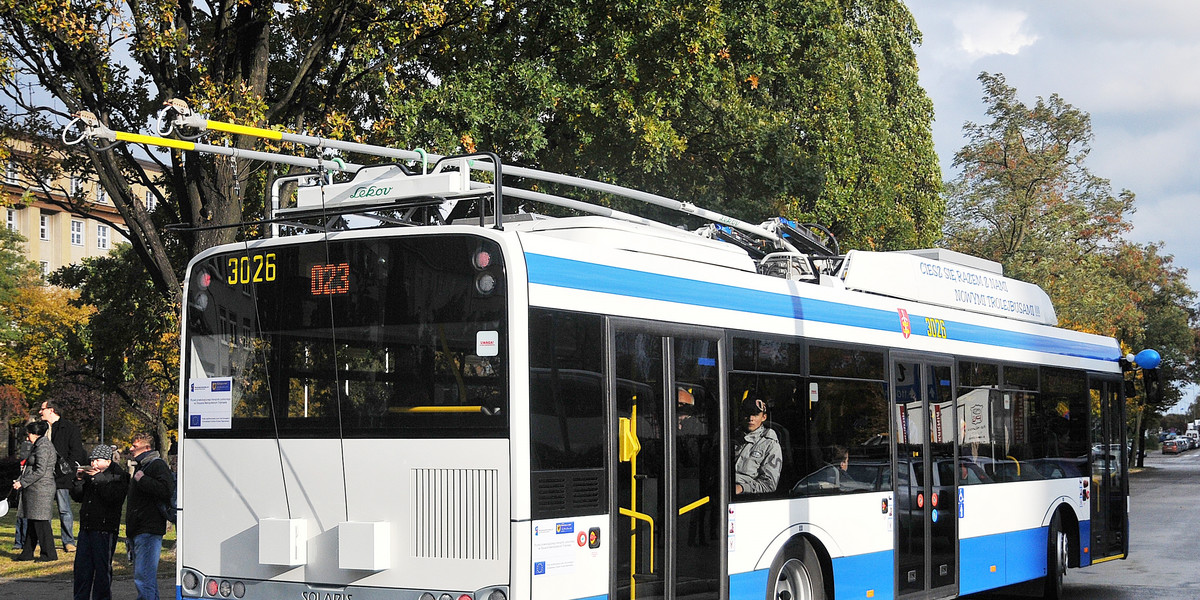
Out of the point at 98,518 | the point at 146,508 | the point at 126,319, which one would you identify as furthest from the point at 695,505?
the point at 126,319

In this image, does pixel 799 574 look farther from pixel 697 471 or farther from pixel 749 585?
pixel 697 471

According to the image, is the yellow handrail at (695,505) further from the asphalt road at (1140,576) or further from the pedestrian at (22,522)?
the pedestrian at (22,522)

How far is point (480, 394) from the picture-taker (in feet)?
22.5

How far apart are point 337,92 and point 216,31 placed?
2007 mm

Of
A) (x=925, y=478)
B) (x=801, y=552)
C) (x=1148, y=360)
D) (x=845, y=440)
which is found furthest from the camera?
(x=1148, y=360)

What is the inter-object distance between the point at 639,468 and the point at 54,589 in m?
8.36

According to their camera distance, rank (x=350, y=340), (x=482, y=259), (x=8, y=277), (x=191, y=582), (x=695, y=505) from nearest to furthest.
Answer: (x=482, y=259), (x=350, y=340), (x=191, y=582), (x=695, y=505), (x=8, y=277)

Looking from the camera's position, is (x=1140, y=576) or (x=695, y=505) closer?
(x=695, y=505)

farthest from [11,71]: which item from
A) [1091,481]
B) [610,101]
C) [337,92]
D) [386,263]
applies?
[1091,481]

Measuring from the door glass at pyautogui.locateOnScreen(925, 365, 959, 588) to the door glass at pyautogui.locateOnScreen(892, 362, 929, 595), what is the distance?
0.18 meters

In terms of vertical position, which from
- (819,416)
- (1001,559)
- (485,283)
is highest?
(485,283)

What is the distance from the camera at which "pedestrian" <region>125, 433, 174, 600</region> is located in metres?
10.1

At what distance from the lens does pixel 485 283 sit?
22.9ft

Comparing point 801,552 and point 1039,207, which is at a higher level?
point 1039,207
